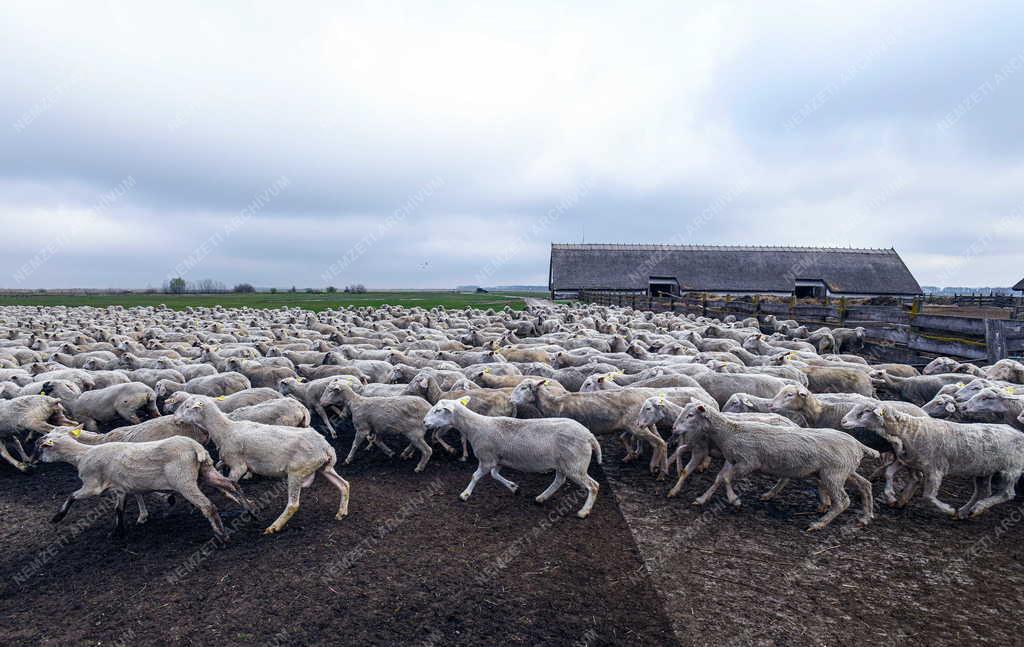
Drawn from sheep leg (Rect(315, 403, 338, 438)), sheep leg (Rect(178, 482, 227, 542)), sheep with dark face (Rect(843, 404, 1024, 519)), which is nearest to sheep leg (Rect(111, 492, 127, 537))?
sheep leg (Rect(178, 482, 227, 542))

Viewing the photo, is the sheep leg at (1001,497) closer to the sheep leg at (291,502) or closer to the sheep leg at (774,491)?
the sheep leg at (774,491)

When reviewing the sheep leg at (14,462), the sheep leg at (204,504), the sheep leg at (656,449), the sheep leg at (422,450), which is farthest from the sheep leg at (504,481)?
the sheep leg at (14,462)

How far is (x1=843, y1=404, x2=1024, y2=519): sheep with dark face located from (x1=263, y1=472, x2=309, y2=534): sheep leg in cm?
800

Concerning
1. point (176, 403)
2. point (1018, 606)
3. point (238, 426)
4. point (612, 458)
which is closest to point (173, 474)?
point (238, 426)

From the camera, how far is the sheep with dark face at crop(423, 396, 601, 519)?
7.36m

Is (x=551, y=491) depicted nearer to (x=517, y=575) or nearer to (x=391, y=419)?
(x=517, y=575)

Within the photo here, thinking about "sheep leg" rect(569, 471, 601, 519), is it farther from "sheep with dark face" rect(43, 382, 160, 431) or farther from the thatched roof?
the thatched roof

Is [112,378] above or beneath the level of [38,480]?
above

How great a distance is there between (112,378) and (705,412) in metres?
13.9

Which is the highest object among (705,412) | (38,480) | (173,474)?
(705,412)

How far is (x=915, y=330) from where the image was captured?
1678 cm

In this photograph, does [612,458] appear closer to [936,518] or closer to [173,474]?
[936,518]

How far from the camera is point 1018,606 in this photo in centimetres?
491

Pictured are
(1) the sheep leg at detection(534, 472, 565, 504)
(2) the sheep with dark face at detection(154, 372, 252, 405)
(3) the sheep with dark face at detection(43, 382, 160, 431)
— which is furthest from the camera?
(2) the sheep with dark face at detection(154, 372, 252, 405)
